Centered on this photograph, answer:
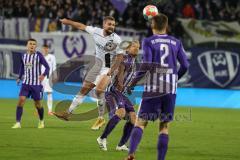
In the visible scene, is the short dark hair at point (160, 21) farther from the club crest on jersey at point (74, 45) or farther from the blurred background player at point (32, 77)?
the club crest on jersey at point (74, 45)

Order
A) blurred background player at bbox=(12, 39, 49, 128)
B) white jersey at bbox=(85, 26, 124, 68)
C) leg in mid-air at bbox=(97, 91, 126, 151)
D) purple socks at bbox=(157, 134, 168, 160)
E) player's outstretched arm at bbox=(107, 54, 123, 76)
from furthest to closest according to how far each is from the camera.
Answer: blurred background player at bbox=(12, 39, 49, 128) → white jersey at bbox=(85, 26, 124, 68) → player's outstretched arm at bbox=(107, 54, 123, 76) → leg in mid-air at bbox=(97, 91, 126, 151) → purple socks at bbox=(157, 134, 168, 160)

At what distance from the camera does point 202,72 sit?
28.4 meters

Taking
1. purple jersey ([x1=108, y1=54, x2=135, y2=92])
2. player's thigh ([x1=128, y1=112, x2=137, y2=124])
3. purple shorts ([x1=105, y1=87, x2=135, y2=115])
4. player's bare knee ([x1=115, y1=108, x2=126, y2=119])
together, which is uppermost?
purple jersey ([x1=108, y1=54, x2=135, y2=92])

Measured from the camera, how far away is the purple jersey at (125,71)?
13016 millimetres

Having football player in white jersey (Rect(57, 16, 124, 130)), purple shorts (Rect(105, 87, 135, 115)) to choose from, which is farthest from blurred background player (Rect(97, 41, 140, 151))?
football player in white jersey (Rect(57, 16, 124, 130))

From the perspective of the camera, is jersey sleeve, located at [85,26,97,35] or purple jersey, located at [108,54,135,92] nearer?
purple jersey, located at [108,54,135,92]

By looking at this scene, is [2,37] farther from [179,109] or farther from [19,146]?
[19,146]

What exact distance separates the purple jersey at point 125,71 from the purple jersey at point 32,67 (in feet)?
14.1

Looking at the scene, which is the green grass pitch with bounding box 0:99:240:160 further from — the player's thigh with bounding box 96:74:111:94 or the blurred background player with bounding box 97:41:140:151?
the player's thigh with bounding box 96:74:111:94

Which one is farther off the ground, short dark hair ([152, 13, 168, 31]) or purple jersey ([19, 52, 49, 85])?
short dark hair ([152, 13, 168, 31])

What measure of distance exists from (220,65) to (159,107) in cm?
1827

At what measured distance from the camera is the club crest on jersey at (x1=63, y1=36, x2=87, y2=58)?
28.1m

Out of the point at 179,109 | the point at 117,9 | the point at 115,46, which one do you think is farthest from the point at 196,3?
the point at 115,46

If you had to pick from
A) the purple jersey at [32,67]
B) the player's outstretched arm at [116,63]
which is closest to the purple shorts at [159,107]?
the player's outstretched arm at [116,63]
